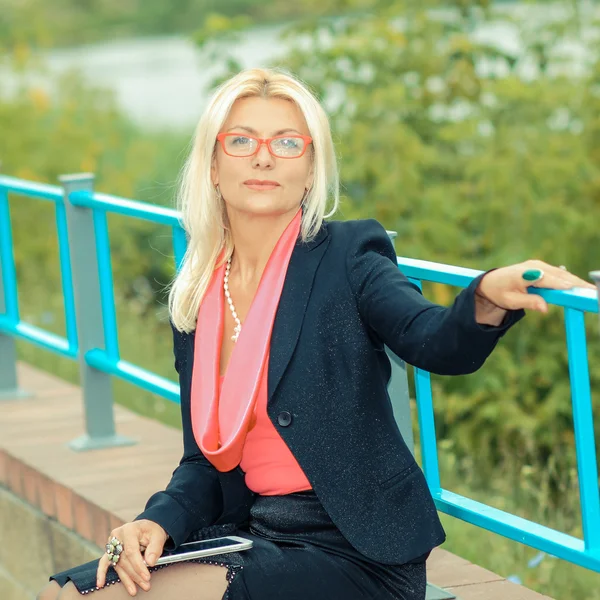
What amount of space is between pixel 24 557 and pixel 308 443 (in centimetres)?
209

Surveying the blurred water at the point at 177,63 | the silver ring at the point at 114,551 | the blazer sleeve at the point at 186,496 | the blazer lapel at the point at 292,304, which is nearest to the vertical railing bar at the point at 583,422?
the blazer lapel at the point at 292,304

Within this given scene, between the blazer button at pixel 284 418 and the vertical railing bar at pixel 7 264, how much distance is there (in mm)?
2701

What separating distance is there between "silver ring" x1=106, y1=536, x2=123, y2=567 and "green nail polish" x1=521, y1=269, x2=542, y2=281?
92 centimetres

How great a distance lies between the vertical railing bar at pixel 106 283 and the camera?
13.1ft

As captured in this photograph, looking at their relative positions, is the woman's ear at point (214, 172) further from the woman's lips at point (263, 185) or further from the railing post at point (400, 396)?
the railing post at point (400, 396)

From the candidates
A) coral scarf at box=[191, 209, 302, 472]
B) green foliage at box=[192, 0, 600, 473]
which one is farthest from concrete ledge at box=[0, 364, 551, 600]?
green foliage at box=[192, 0, 600, 473]

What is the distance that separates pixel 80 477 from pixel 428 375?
1513mm

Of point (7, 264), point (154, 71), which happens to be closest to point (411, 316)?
point (7, 264)

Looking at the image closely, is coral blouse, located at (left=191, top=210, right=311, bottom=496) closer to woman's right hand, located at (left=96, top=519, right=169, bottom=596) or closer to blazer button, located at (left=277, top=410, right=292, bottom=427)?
blazer button, located at (left=277, top=410, right=292, bottom=427)

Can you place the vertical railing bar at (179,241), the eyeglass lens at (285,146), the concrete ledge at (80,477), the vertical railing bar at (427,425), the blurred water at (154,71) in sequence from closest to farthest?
the eyeglass lens at (285,146) → the vertical railing bar at (427,425) → the concrete ledge at (80,477) → the vertical railing bar at (179,241) → the blurred water at (154,71)

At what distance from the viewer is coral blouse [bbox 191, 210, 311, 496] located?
235 centimetres

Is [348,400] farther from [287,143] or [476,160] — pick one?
[476,160]

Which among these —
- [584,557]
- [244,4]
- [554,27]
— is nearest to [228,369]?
[584,557]

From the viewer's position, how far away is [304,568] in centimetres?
230
